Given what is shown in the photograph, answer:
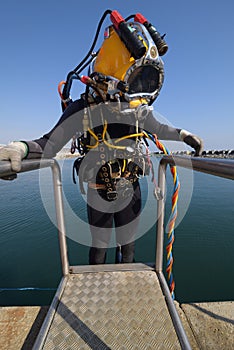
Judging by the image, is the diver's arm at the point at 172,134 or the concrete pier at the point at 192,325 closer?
the concrete pier at the point at 192,325

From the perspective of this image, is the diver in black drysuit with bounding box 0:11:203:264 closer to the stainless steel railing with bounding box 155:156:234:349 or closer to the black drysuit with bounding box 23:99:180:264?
the black drysuit with bounding box 23:99:180:264

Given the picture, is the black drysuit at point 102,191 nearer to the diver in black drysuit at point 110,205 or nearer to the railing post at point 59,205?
the diver in black drysuit at point 110,205

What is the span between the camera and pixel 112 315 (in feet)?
3.63

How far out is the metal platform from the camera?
3.14 feet

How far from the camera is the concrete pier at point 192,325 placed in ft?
3.45

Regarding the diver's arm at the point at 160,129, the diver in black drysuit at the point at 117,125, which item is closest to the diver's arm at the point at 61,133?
the diver in black drysuit at the point at 117,125

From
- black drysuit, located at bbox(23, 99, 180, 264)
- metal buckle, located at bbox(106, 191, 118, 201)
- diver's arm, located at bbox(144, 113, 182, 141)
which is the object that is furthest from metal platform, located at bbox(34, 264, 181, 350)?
diver's arm, located at bbox(144, 113, 182, 141)

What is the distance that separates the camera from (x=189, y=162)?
0.88 m

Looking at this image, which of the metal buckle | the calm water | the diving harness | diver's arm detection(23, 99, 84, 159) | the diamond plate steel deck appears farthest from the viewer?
the calm water

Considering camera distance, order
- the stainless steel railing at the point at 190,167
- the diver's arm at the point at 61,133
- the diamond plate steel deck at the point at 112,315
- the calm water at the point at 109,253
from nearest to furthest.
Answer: the stainless steel railing at the point at 190,167, the diamond plate steel deck at the point at 112,315, the diver's arm at the point at 61,133, the calm water at the point at 109,253

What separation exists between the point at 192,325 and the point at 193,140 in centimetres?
124

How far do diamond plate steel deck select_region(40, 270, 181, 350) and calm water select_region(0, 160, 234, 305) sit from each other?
73 cm

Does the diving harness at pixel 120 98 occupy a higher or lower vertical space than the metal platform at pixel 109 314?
higher

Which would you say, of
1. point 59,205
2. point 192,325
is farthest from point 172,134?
point 192,325
